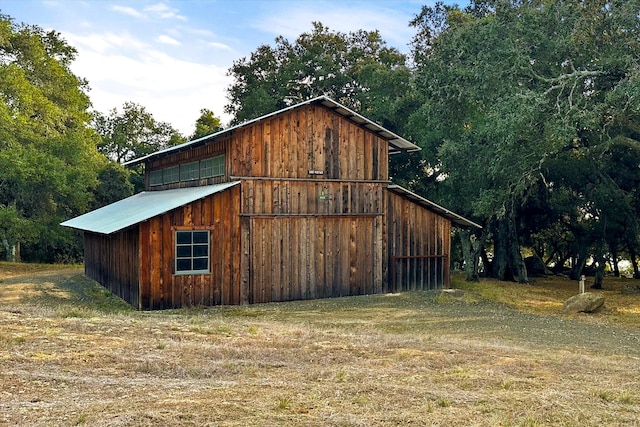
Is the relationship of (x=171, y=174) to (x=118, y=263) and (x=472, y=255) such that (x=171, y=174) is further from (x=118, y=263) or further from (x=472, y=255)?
(x=472, y=255)

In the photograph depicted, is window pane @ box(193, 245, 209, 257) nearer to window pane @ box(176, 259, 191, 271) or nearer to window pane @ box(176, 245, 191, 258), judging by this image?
window pane @ box(176, 245, 191, 258)

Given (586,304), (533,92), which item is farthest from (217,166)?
(586,304)

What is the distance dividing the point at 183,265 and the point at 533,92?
10843 mm

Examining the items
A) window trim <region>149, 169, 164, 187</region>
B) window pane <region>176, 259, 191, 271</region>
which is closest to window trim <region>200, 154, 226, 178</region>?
window pane <region>176, 259, 191, 271</region>

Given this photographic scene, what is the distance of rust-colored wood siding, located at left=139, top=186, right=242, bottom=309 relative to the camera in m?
14.8

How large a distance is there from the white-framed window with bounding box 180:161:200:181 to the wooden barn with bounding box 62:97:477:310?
10 cm

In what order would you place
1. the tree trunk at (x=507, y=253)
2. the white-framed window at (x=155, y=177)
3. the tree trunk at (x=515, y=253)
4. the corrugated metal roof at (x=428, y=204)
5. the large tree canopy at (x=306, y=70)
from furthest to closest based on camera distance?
1. the large tree canopy at (x=306, y=70)
2. the tree trunk at (x=507, y=253)
3. the tree trunk at (x=515, y=253)
4. the white-framed window at (x=155, y=177)
5. the corrugated metal roof at (x=428, y=204)

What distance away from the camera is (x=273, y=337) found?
1088 cm

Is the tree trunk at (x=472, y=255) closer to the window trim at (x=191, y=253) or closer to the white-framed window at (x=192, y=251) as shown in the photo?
the window trim at (x=191, y=253)

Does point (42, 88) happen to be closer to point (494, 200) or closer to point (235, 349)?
point (494, 200)

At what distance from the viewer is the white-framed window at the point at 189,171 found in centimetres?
1967

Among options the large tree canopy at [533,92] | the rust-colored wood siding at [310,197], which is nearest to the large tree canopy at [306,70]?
the large tree canopy at [533,92]

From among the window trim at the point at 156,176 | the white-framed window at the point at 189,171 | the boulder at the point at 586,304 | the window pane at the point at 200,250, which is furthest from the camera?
the window trim at the point at 156,176

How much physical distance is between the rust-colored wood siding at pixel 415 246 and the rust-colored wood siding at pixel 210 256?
552 cm
